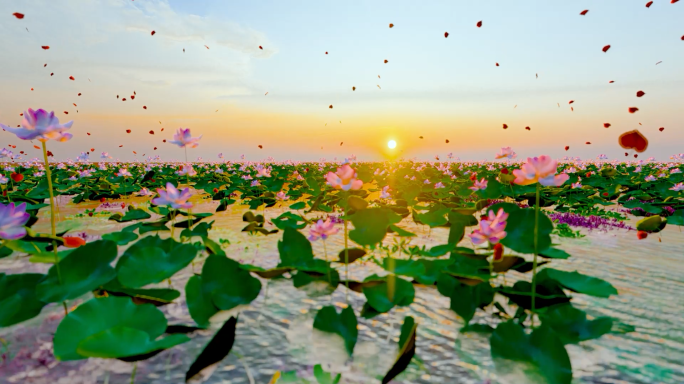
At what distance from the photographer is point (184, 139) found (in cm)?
200

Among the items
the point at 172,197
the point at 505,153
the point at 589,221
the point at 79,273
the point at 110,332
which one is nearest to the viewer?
the point at 110,332

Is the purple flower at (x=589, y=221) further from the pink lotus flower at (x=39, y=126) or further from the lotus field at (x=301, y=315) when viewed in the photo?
the pink lotus flower at (x=39, y=126)

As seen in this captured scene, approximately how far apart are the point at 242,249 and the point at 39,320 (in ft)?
5.72

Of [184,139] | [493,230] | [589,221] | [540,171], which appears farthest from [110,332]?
[589,221]

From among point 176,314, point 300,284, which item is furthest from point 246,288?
point 176,314

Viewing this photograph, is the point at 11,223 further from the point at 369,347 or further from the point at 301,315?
the point at 369,347

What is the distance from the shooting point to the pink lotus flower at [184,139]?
6.49 feet

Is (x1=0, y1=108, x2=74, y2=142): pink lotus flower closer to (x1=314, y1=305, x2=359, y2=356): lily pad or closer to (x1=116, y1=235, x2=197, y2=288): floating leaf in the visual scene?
(x1=116, y1=235, x2=197, y2=288): floating leaf

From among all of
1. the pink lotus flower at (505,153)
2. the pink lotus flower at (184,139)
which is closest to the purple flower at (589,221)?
the pink lotus flower at (505,153)

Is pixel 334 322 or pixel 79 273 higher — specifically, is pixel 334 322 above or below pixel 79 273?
below

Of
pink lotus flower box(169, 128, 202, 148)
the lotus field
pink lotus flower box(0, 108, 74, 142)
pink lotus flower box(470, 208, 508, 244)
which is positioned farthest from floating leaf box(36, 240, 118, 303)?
pink lotus flower box(470, 208, 508, 244)

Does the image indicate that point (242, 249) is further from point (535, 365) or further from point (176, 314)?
point (535, 365)

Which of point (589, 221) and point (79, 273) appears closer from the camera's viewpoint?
point (79, 273)

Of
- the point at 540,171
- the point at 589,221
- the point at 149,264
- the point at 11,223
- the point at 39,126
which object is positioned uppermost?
the point at 39,126
